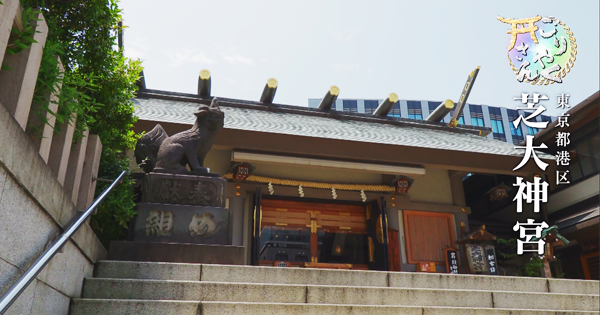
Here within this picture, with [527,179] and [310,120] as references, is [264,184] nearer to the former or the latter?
[310,120]

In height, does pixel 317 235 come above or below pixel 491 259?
above

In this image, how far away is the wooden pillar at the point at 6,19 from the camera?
94.6 inches

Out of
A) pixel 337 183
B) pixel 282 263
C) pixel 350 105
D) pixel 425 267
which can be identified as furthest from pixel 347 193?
pixel 350 105

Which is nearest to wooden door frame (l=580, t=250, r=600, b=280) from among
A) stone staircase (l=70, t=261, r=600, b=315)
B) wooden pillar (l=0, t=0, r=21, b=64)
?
stone staircase (l=70, t=261, r=600, b=315)

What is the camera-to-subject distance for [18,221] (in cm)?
252

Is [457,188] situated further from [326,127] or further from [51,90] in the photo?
[51,90]

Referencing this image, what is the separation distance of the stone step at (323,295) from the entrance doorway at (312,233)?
6.59 metres

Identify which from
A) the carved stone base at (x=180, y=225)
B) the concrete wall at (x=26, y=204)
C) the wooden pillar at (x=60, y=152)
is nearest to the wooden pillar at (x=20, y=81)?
the concrete wall at (x=26, y=204)

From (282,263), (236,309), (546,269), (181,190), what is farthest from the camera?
(282,263)

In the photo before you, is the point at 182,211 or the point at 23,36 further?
the point at 182,211

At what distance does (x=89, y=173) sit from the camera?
4379 mm

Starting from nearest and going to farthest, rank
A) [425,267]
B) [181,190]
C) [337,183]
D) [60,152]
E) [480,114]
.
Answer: [60,152] → [181,190] → [425,267] → [337,183] → [480,114]

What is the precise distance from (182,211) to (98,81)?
1.79 meters

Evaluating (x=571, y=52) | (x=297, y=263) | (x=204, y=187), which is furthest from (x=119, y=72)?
(x=571, y=52)
